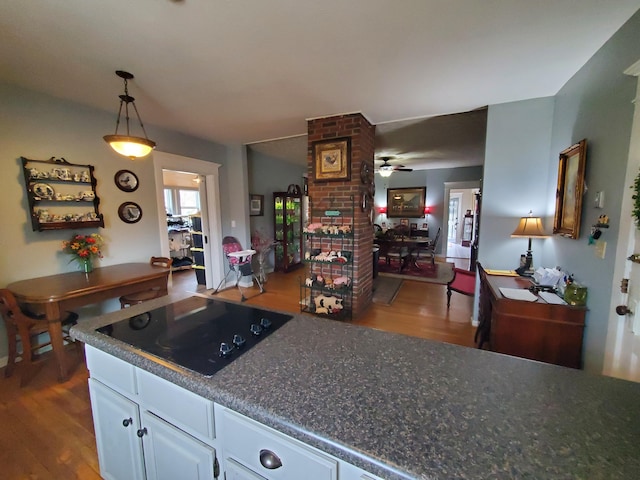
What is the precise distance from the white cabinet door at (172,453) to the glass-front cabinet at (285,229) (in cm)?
466

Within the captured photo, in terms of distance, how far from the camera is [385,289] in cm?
448

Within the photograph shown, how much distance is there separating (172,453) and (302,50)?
7.81 ft

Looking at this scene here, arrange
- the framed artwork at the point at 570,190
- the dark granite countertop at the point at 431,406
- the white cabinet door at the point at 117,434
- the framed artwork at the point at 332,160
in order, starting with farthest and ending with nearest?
1. the framed artwork at the point at 332,160
2. the framed artwork at the point at 570,190
3. the white cabinet door at the point at 117,434
4. the dark granite countertop at the point at 431,406

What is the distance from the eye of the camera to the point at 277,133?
391 cm

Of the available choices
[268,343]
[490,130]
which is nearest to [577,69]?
[490,130]

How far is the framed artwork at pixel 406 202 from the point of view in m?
7.53

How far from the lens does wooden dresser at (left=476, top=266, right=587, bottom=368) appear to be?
188cm

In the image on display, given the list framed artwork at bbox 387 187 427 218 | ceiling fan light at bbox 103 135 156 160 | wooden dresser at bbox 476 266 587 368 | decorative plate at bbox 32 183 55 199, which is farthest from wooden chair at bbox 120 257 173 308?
framed artwork at bbox 387 187 427 218

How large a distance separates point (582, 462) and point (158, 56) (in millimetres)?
2882

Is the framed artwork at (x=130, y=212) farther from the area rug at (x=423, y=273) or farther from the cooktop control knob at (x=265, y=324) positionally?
the area rug at (x=423, y=273)

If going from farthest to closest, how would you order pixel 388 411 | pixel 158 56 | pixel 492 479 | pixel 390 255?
pixel 390 255
pixel 158 56
pixel 388 411
pixel 492 479

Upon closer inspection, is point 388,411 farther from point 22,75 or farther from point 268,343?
point 22,75

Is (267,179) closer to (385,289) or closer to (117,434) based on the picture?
(385,289)

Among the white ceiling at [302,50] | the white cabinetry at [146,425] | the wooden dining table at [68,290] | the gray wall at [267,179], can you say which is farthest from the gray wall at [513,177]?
the gray wall at [267,179]
